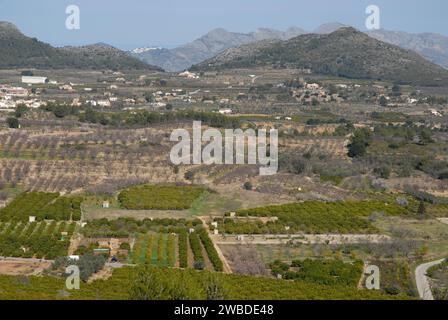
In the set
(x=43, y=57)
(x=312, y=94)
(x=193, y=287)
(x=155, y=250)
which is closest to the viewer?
(x=193, y=287)

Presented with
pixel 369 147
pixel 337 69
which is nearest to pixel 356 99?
pixel 337 69

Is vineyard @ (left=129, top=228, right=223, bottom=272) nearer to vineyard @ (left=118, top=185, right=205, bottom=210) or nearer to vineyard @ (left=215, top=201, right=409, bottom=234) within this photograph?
vineyard @ (left=215, top=201, right=409, bottom=234)

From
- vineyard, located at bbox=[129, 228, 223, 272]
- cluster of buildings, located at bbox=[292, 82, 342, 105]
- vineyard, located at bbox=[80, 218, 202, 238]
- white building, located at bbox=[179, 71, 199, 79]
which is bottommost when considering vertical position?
vineyard, located at bbox=[129, 228, 223, 272]

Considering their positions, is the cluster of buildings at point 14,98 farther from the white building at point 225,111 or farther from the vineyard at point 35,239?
the vineyard at point 35,239

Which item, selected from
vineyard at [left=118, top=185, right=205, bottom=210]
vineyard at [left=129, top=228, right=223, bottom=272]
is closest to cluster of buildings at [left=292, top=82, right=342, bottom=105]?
vineyard at [left=118, top=185, right=205, bottom=210]

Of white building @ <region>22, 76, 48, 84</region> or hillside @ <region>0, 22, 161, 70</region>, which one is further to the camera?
hillside @ <region>0, 22, 161, 70</region>

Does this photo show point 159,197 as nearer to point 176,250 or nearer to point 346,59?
point 176,250

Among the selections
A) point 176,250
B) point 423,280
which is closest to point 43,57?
point 176,250
